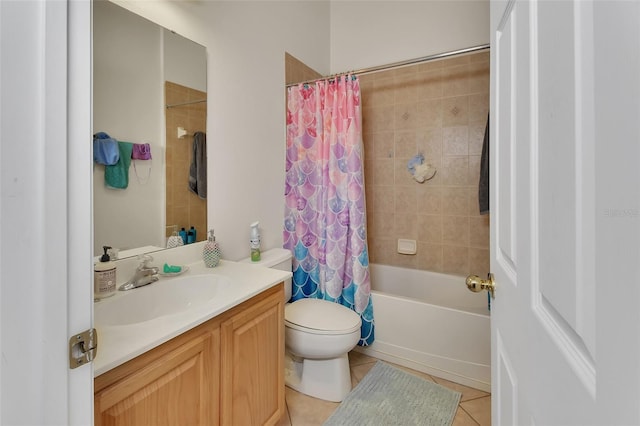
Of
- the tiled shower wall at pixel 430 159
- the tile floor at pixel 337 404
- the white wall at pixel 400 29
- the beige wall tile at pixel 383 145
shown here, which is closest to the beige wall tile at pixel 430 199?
the tiled shower wall at pixel 430 159

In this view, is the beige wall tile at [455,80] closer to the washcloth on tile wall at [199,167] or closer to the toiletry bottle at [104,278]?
the washcloth on tile wall at [199,167]

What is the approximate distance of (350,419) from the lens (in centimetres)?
151

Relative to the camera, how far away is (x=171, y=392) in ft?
2.87

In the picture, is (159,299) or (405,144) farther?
(405,144)

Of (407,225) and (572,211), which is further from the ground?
(572,211)

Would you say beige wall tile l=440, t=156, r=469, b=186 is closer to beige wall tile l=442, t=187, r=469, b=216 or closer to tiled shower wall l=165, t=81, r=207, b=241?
beige wall tile l=442, t=187, r=469, b=216

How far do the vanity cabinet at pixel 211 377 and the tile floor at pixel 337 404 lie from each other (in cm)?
24

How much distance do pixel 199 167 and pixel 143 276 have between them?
59 cm

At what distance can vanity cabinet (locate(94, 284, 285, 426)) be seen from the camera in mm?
766

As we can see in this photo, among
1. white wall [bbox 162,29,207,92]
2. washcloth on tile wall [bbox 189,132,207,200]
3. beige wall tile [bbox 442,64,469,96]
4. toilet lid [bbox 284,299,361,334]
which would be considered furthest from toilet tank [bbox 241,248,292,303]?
beige wall tile [bbox 442,64,469,96]

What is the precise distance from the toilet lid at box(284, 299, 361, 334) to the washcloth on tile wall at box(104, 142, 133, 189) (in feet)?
3.48

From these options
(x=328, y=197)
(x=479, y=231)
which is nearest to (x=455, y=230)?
(x=479, y=231)

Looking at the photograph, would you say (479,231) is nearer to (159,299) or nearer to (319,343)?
(319,343)

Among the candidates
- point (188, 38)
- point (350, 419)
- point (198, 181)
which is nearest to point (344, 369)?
point (350, 419)
